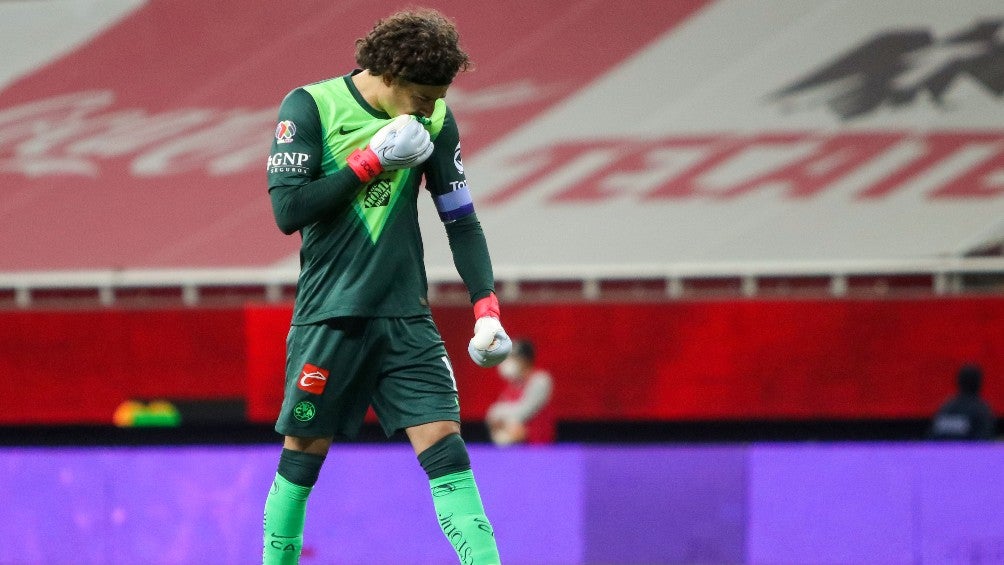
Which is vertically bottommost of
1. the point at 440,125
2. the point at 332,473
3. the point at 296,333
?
the point at 332,473

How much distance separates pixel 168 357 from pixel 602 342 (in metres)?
2.92

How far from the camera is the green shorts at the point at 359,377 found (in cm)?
293

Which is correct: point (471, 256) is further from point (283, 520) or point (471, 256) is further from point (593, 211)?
point (593, 211)

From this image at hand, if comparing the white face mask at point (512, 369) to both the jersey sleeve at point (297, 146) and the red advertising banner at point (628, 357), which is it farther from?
the jersey sleeve at point (297, 146)

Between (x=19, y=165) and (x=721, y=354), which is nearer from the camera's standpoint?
(x=721, y=354)

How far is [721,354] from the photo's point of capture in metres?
8.62

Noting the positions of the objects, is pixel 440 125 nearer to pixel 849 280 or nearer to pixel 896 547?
pixel 896 547

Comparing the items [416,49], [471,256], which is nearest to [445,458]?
[471,256]

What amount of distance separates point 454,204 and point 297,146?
1.32 feet

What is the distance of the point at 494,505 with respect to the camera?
208 inches

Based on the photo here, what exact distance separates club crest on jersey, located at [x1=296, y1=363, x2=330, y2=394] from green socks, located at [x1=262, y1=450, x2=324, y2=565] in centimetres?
17

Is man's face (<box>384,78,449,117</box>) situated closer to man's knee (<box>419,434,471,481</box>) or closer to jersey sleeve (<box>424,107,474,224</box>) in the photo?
jersey sleeve (<box>424,107,474,224</box>)

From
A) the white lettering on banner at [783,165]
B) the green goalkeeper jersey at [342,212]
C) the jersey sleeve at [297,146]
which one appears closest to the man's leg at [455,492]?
the green goalkeeper jersey at [342,212]

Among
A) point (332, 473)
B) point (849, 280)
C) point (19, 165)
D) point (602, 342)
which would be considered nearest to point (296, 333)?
point (332, 473)
